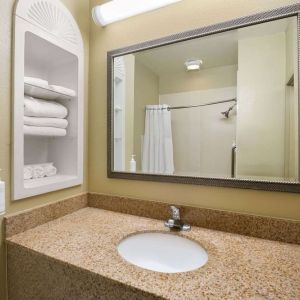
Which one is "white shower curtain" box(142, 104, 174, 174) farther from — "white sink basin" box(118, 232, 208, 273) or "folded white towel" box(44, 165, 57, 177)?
"folded white towel" box(44, 165, 57, 177)

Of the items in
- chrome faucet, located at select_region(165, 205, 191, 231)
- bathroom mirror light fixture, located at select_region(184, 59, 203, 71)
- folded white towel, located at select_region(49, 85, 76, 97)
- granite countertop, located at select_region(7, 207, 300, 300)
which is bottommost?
granite countertop, located at select_region(7, 207, 300, 300)

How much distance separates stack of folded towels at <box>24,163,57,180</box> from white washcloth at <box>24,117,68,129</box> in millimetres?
225

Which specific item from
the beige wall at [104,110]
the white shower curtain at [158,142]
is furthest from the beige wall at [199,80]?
the beige wall at [104,110]

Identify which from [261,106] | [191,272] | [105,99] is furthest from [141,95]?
[191,272]

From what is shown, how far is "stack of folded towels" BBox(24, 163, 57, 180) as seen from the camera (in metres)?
1.08

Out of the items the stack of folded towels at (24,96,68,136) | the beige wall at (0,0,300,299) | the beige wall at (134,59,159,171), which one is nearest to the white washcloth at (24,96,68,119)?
the stack of folded towels at (24,96,68,136)

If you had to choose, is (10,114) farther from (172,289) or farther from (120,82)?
(172,289)

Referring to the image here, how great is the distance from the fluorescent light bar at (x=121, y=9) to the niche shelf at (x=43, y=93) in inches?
17.2

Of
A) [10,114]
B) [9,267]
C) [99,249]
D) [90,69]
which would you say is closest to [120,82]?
[90,69]

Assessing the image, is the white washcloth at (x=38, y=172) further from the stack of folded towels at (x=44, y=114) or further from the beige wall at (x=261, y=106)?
the beige wall at (x=261, y=106)

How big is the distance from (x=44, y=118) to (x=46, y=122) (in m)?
0.02

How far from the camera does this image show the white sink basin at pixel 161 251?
35.3 inches

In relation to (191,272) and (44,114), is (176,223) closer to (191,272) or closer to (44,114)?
(191,272)

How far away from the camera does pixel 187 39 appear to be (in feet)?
3.43
